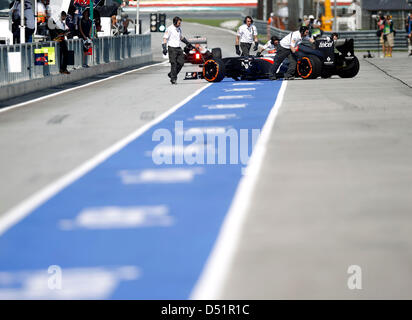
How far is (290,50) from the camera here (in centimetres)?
2848

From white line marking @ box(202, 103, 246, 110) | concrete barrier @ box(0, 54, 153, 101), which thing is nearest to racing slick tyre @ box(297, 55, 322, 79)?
concrete barrier @ box(0, 54, 153, 101)

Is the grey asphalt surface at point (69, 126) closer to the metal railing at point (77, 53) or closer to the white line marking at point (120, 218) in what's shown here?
the metal railing at point (77, 53)

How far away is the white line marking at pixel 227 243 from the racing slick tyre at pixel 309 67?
54.6 feet

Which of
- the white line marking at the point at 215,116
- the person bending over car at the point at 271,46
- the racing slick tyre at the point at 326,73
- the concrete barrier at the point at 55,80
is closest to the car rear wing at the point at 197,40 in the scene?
the concrete barrier at the point at 55,80

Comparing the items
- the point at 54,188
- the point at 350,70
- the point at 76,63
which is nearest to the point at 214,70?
the point at 350,70

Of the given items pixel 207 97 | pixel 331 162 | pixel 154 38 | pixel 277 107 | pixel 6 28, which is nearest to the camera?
pixel 331 162

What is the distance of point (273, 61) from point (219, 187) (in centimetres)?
1861

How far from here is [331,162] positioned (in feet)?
41.4

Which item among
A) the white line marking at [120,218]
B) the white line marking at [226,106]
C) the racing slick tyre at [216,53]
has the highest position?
the racing slick tyre at [216,53]

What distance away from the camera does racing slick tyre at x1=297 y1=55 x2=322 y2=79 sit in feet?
96.8

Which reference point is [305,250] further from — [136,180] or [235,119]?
[235,119]

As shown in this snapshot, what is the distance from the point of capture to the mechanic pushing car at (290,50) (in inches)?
1111

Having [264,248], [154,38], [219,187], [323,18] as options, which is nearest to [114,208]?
[219,187]

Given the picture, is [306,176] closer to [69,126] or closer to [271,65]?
Answer: [69,126]
